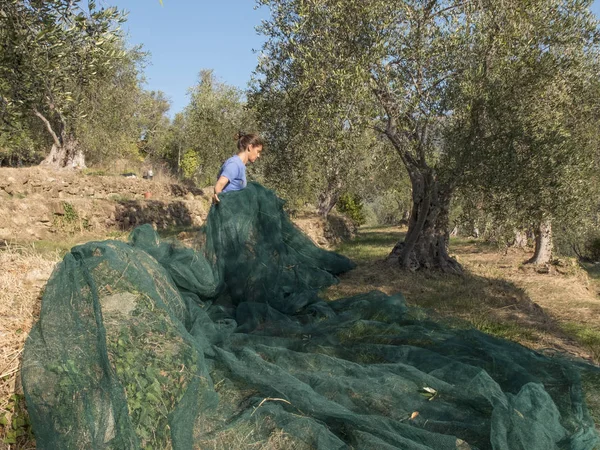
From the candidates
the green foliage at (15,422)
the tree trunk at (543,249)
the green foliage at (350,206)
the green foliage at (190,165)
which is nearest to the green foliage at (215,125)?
the green foliage at (190,165)

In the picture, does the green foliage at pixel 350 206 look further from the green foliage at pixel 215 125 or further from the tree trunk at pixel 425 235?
the tree trunk at pixel 425 235

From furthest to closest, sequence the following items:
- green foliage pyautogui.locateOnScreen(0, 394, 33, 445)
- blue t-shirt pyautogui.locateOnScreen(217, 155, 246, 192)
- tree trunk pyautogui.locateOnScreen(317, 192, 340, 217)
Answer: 1. tree trunk pyautogui.locateOnScreen(317, 192, 340, 217)
2. blue t-shirt pyautogui.locateOnScreen(217, 155, 246, 192)
3. green foliage pyautogui.locateOnScreen(0, 394, 33, 445)

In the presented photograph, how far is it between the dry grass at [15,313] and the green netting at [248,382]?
327 millimetres

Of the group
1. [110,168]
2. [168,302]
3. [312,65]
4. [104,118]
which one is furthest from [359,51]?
[110,168]

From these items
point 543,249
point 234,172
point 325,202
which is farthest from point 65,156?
point 543,249

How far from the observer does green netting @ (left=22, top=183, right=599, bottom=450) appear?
125 inches

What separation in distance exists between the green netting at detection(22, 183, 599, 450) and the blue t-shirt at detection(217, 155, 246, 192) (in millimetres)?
2606

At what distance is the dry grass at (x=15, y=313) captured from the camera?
3629 mm

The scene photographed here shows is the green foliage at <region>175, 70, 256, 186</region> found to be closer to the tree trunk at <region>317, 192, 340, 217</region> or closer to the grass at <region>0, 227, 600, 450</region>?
the tree trunk at <region>317, 192, 340, 217</region>

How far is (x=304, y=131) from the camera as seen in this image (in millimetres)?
10898

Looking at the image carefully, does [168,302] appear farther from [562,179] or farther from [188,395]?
[562,179]

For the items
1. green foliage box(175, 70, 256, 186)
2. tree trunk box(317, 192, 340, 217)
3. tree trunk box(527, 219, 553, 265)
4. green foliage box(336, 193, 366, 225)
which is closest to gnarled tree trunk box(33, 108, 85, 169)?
green foliage box(175, 70, 256, 186)

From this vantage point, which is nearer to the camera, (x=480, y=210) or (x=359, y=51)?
(x=359, y=51)

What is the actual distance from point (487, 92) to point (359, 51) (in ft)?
7.95
